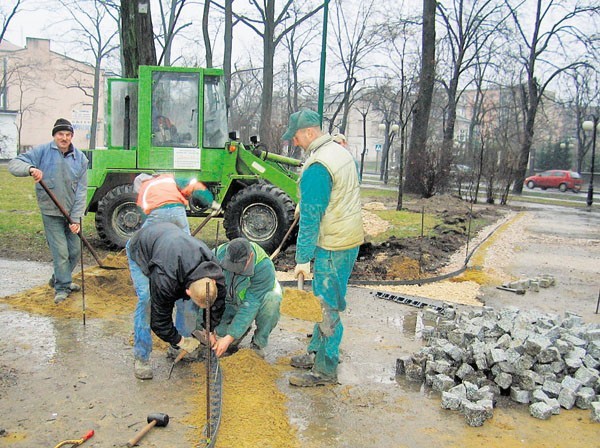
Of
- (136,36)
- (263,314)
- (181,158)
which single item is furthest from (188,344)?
(136,36)

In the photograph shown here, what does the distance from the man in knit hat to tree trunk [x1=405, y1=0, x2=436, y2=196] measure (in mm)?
15385

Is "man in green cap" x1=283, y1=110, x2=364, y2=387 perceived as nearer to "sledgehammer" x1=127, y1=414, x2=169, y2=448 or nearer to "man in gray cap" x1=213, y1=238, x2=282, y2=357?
"man in gray cap" x1=213, y1=238, x2=282, y2=357

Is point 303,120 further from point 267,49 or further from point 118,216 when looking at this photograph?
point 267,49

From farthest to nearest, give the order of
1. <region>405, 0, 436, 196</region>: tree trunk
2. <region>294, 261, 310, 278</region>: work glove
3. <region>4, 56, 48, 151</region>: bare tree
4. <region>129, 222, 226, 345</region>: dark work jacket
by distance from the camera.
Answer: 1. <region>4, 56, 48, 151</region>: bare tree
2. <region>405, 0, 436, 196</region>: tree trunk
3. <region>294, 261, 310, 278</region>: work glove
4. <region>129, 222, 226, 345</region>: dark work jacket

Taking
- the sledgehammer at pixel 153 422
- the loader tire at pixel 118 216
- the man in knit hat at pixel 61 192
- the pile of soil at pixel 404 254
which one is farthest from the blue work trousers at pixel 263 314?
the loader tire at pixel 118 216

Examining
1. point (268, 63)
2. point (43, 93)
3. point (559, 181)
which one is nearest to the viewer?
point (268, 63)

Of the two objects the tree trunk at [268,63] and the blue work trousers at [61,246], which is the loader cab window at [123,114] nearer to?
the blue work trousers at [61,246]

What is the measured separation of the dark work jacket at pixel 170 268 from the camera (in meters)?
3.64

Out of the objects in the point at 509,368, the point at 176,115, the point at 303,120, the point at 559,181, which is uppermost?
the point at 176,115

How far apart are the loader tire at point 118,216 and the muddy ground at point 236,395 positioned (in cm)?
285

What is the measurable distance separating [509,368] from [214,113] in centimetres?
660

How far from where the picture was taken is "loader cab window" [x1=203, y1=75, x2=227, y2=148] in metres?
9.36

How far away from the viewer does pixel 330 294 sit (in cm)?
426

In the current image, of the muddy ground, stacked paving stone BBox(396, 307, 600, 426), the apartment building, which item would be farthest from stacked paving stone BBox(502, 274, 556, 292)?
the apartment building
